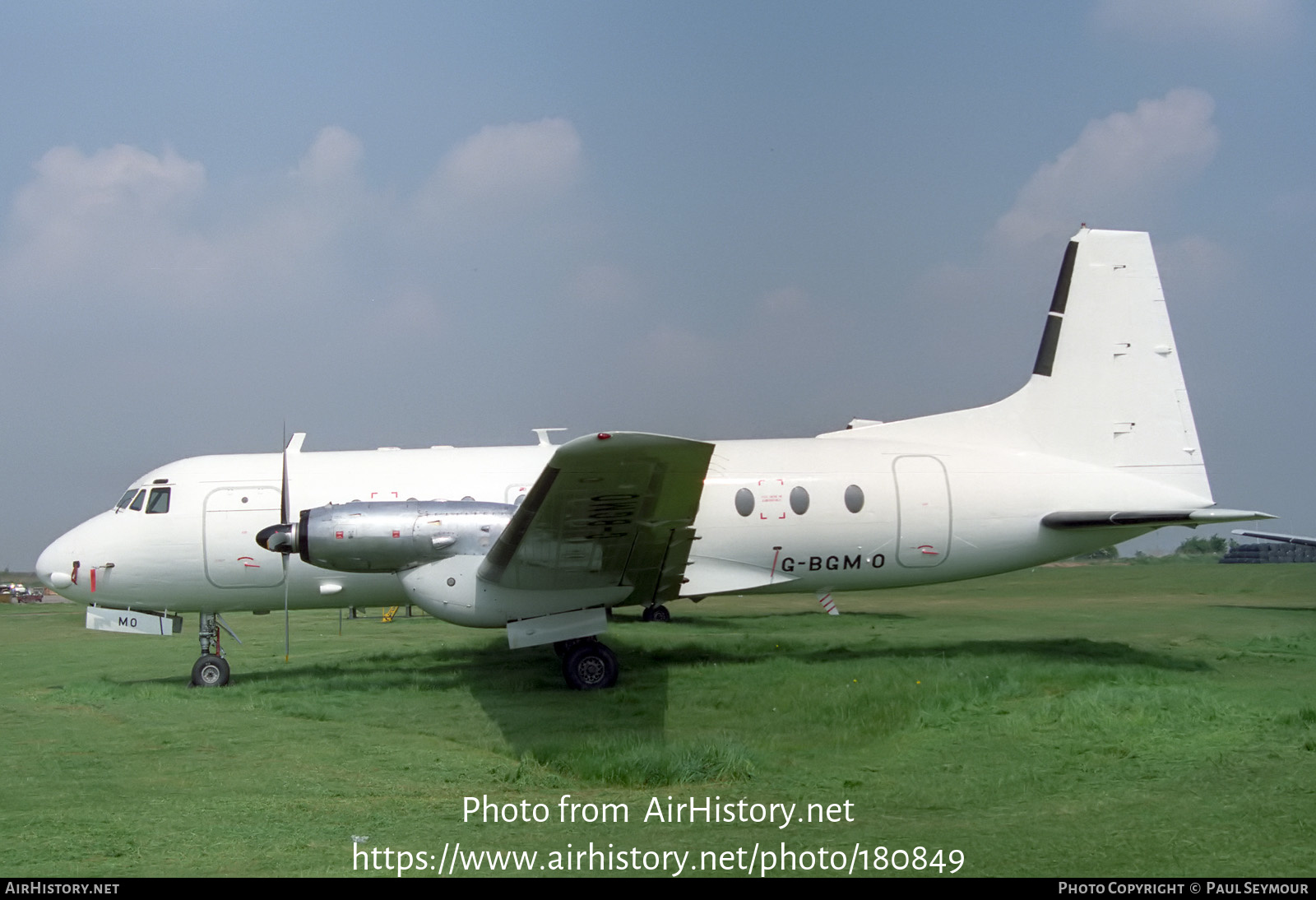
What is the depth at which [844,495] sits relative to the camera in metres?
12.6

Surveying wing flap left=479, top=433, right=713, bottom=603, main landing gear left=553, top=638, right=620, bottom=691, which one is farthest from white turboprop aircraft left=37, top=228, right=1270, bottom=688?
wing flap left=479, top=433, right=713, bottom=603

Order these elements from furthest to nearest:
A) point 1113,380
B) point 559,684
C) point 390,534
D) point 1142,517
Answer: point 1113,380 < point 1142,517 < point 559,684 < point 390,534

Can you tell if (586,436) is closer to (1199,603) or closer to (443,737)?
(443,737)

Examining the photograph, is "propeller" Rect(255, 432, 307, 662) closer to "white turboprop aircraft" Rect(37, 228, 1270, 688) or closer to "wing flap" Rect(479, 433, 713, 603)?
"white turboprop aircraft" Rect(37, 228, 1270, 688)

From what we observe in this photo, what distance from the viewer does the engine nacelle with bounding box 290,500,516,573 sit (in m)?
10.8

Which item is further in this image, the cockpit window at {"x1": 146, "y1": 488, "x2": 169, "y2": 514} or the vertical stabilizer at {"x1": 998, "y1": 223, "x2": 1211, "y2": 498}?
the vertical stabilizer at {"x1": 998, "y1": 223, "x2": 1211, "y2": 498}

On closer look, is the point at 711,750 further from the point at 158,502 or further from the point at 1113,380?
the point at 158,502

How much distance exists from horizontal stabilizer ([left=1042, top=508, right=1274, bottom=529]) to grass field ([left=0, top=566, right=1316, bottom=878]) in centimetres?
156

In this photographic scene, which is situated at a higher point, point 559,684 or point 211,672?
point 211,672

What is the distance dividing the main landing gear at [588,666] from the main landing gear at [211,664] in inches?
162

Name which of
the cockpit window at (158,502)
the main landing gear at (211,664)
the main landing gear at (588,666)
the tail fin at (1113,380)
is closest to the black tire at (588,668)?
the main landing gear at (588,666)

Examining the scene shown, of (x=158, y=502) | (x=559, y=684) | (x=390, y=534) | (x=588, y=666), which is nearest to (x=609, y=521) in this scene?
(x=588, y=666)

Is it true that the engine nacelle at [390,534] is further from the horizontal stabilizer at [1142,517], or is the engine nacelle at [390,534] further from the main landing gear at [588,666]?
the horizontal stabilizer at [1142,517]

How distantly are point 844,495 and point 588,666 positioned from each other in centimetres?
376
